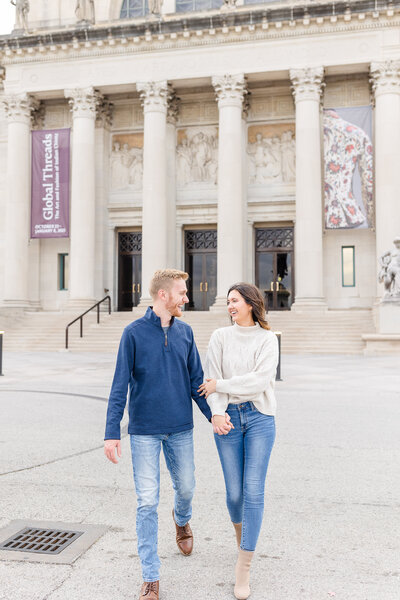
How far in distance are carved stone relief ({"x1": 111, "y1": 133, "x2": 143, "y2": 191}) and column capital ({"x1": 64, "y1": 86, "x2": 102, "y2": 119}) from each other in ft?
8.65

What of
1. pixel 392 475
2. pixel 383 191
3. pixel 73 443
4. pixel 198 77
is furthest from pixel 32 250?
pixel 392 475

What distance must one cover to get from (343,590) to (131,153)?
30.4m

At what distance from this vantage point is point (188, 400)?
3.53 meters

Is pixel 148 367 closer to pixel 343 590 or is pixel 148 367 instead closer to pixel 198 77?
pixel 343 590

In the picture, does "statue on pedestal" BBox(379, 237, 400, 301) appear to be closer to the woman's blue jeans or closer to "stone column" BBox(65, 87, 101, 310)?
"stone column" BBox(65, 87, 101, 310)

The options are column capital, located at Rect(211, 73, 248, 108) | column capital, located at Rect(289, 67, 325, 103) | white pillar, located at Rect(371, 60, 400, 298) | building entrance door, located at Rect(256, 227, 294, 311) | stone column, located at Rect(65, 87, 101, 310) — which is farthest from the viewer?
building entrance door, located at Rect(256, 227, 294, 311)

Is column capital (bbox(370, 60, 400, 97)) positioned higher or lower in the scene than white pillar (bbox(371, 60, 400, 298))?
higher

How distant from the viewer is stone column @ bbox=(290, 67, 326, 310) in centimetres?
2686

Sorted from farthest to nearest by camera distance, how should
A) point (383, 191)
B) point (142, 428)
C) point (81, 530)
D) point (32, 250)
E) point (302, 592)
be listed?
1. point (32, 250)
2. point (383, 191)
3. point (81, 530)
4. point (142, 428)
5. point (302, 592)

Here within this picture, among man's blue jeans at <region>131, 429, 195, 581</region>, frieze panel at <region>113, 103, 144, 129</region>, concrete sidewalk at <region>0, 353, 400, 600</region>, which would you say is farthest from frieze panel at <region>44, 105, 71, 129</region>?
man's blue jeans at <region>131, 429, 195, 581</region>

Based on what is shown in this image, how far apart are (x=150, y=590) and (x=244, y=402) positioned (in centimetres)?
108

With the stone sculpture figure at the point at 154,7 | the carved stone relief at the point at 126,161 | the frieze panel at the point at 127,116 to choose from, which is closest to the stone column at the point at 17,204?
the carved stone relief at the point at 126,161

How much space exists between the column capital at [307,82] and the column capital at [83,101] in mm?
9728

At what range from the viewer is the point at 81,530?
400 centimetres
